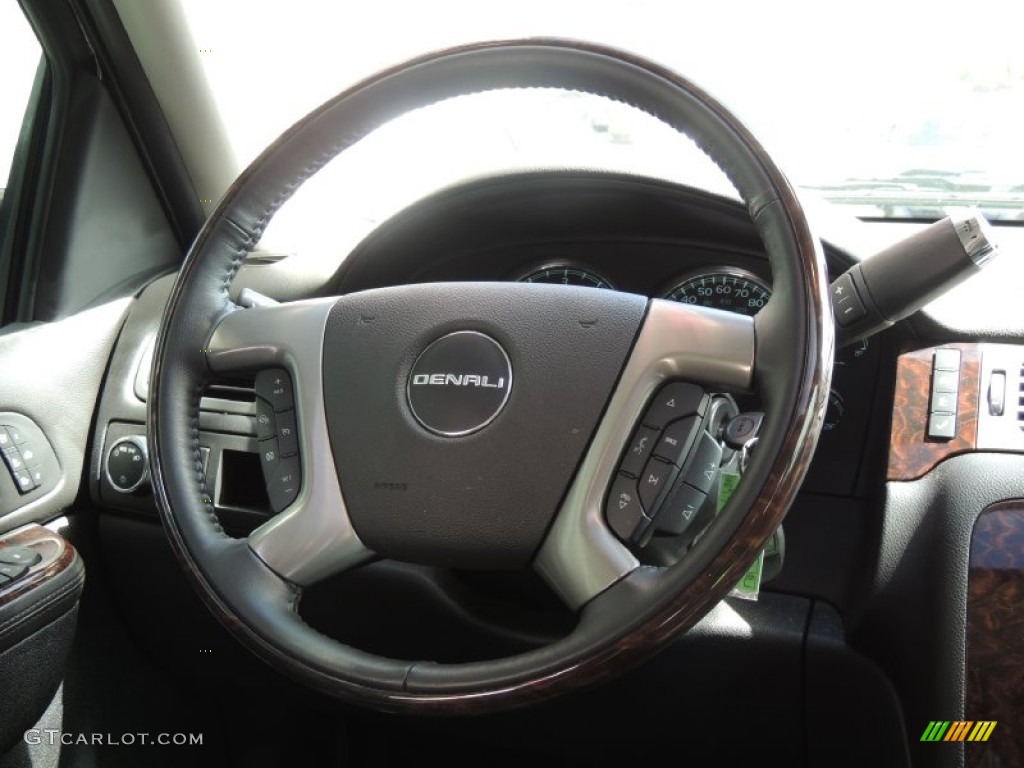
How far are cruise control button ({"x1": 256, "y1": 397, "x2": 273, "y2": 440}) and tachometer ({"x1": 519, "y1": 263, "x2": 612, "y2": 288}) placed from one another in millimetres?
514

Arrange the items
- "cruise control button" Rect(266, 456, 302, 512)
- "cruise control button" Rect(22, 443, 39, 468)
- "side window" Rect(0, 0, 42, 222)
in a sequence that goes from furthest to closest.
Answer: "side window" Rect(0, 0, 42, 222) → "cruise control button" Rect(22, 443, 39, 468) → "cruise control button" Rect(266, 456, 302, 512)

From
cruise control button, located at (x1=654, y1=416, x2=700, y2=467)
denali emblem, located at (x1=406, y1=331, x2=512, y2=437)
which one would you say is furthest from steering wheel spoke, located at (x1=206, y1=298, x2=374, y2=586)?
cruise control button, located at (x1=654, y1=416, x2=700, y2=467)

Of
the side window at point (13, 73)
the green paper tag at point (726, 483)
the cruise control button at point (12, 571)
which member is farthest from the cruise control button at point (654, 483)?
the side window at point (13, 73)

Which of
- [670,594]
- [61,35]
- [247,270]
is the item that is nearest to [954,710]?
[670,594]

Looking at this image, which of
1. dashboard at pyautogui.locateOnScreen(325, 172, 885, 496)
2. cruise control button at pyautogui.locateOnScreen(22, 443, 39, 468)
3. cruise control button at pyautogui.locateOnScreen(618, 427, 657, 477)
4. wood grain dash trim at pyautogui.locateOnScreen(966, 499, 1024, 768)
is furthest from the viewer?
cruise control button at pyautogui.locateOnScreen(22, 443, 39, 468)

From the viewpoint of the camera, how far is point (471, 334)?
3.32 feet

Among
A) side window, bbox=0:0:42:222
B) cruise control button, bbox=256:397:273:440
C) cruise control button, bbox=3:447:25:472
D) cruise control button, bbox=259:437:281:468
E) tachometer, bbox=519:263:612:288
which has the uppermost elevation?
side window, bbox=0:0:42:222

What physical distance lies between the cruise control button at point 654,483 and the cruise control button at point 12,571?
2.58 ft

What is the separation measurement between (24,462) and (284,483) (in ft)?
1.98

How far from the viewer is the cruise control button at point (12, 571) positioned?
1153mm

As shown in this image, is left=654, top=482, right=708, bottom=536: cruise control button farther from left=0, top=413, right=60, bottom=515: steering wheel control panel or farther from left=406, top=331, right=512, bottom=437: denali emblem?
left=0, top=413, right=60, bottom=515: steering wheel control panel

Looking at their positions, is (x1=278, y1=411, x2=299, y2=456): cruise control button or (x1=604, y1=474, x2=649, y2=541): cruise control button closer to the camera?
(x1=604, y1=474, x2=649, y2=541): cruise control button

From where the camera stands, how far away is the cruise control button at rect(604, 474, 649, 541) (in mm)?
879

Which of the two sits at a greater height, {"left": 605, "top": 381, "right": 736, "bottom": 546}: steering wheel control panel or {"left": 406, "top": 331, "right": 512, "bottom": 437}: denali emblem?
{"left": 406, "top": 331, "right": 512, "bottom": 437}: denali emblem
